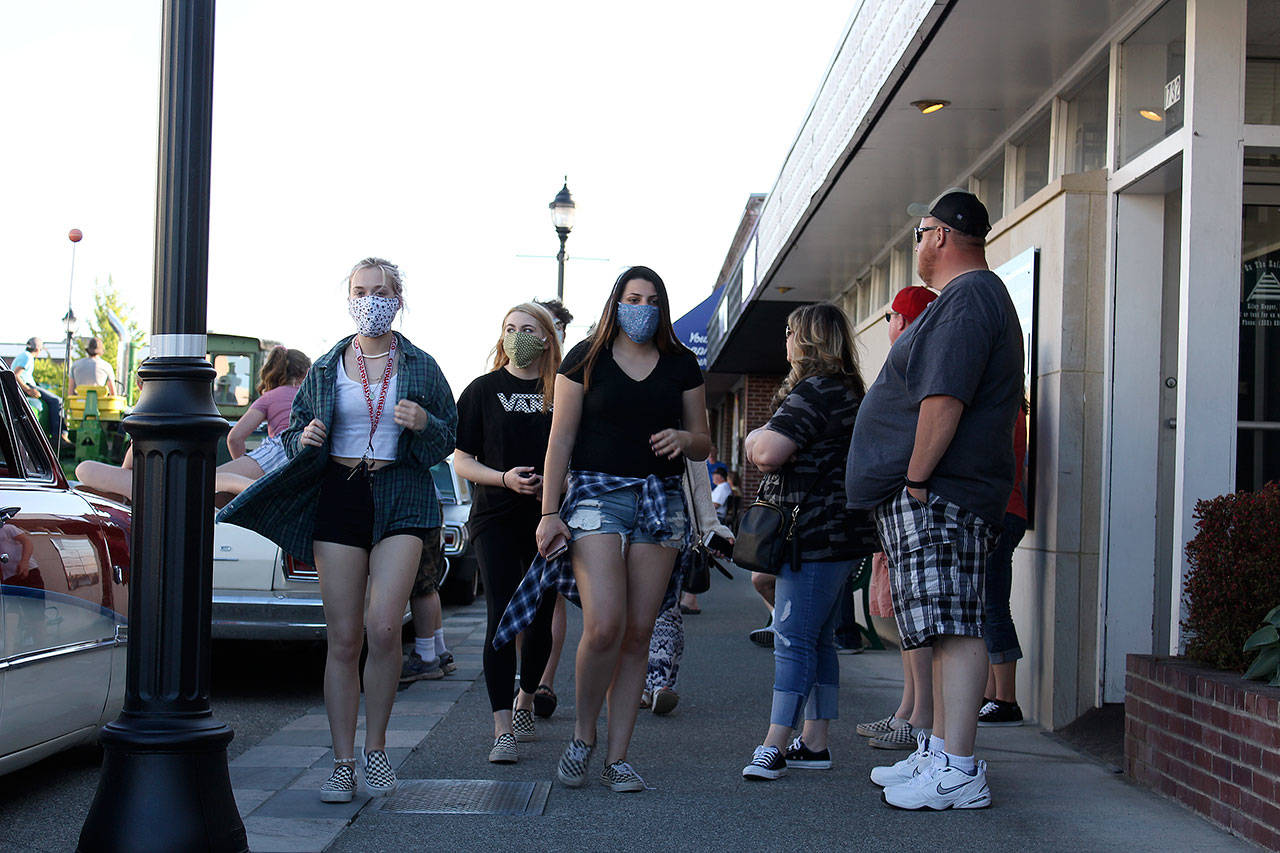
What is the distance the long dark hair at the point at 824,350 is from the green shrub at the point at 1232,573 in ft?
4.61

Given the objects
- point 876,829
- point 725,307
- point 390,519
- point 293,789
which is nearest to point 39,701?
point 293,789

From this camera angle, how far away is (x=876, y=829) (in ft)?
14.5

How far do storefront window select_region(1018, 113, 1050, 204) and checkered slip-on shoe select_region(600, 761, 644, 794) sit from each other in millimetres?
4352

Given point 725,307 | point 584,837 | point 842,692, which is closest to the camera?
point 584,837

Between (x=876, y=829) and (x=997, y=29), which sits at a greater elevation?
(x=997, y=29)

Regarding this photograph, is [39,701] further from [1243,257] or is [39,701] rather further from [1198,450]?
[1243,257]

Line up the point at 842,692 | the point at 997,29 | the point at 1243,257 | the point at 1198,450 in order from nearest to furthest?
the point at 1198,450 → the point at 1243,257 → the point at 997,29 → the point at 842,692

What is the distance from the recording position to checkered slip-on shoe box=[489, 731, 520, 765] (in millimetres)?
5352

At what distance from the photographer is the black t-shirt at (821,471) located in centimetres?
518

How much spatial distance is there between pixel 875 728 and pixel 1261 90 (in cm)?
316

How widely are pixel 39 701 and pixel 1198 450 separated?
4321 mm

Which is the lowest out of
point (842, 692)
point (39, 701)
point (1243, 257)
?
point (842, 692)

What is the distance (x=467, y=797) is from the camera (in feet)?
15.7

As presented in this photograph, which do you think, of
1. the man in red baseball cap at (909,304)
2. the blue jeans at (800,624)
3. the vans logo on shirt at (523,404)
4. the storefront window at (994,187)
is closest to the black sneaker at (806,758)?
the blue jeans at (800,624)
